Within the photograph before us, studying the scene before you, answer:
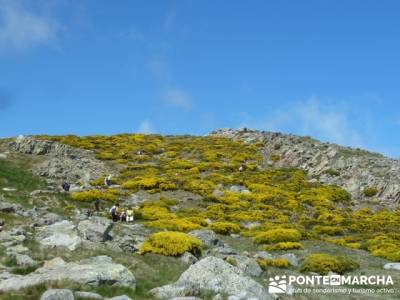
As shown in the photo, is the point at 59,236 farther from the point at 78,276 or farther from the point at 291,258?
the point at 291,258

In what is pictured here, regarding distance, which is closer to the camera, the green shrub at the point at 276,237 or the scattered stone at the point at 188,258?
the scattered stone at the point at 188,258

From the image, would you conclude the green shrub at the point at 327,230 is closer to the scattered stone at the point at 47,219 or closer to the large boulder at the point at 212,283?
the scattered stone at the point at 47,219

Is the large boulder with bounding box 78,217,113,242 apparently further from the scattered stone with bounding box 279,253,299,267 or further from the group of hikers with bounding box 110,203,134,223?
the group of hikers with bounding box 110,203,134,223

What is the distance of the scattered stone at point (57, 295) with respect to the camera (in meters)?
15.6

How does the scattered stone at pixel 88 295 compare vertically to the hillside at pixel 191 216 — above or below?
below

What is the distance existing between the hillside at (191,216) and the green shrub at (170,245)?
0.19ft

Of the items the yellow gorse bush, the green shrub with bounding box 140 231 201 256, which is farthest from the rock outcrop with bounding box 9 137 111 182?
the green shrub with bounding box 140 231 201 256

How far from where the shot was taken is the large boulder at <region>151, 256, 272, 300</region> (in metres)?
18.1

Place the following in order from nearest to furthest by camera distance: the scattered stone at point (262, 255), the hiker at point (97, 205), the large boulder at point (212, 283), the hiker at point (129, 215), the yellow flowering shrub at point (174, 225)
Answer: the large boulder at point (212, 283) → the scattered stone at point (262, 255) → the yellow flowering shrub at point (174, 225) → the hiker at point (129, 215) → the hiker at point (97, 205)

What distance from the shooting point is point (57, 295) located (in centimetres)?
1566

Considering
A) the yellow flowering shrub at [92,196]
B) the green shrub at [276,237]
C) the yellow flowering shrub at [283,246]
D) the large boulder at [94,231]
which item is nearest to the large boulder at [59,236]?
the large boulder at [94,231]

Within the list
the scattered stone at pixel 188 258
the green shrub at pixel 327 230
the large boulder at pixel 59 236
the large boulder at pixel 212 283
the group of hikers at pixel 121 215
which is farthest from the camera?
the green shrub at pixel 327 230

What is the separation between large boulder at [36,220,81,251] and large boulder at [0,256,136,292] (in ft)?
11.5

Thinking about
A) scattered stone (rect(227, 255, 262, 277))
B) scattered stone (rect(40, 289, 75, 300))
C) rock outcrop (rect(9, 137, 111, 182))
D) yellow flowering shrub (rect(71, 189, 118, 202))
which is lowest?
scattered stone (rect(40, 289, 75, 300))
